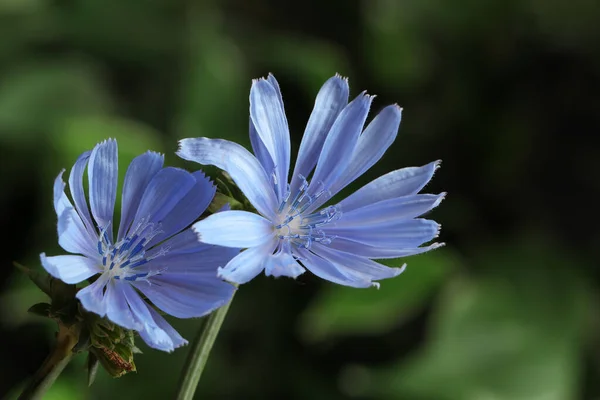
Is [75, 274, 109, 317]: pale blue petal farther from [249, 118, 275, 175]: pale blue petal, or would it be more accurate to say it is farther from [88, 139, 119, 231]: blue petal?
[249, 118, 275, 175]: pale blue petal

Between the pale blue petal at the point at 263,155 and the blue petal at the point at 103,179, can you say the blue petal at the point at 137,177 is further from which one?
the pale blue petal at the point at 263,155

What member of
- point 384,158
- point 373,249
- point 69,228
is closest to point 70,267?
point 69,228

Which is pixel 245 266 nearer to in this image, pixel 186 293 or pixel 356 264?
pixel 186 293

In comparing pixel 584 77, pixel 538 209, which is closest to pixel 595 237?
pixel 538 209

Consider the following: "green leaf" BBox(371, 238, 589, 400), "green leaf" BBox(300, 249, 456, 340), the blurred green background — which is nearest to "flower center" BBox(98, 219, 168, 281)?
the blurred green background

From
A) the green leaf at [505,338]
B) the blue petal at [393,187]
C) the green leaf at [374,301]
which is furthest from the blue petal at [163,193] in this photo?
the green leaf at [505,338]

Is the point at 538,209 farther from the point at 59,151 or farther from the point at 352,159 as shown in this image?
the point at 352,159
